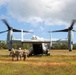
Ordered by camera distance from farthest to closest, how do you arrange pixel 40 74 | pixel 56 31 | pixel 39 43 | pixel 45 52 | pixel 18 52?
1. pixel 56 31
2. pixel 45 52
3. pixel 39 43
4. pixel 18 52
5. pixel 40 74

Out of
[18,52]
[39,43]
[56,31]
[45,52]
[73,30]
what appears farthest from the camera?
[56,31]

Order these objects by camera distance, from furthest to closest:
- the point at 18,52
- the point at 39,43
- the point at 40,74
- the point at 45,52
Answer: the point at 45,52 → the point at 39,43 → the point at 18,52 → the point at 40,74

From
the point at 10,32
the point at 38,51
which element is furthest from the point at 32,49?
the point at 10,32

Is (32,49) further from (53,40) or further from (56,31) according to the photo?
(56,31)

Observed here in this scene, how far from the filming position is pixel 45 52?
59375mm

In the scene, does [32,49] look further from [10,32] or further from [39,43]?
[10,32]

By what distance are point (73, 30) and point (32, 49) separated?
1089cm

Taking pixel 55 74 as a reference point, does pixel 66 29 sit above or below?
above

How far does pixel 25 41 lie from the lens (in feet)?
181

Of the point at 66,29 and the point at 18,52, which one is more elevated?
the point at 66,29

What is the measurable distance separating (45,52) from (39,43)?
15.8 feet

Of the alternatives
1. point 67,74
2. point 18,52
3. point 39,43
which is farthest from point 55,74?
point 39,43

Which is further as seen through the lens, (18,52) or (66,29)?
(66,29)

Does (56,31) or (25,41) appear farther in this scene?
(56,31)
